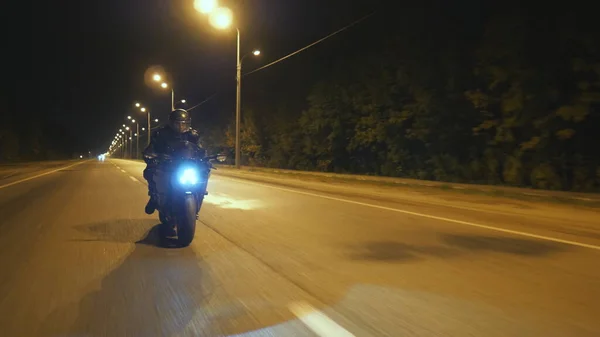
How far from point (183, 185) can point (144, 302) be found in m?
3.43

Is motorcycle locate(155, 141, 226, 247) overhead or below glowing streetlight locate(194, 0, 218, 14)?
below

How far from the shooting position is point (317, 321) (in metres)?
5.51

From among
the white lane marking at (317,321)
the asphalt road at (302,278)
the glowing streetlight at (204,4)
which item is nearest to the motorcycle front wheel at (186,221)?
the asphalt road at (302,278)

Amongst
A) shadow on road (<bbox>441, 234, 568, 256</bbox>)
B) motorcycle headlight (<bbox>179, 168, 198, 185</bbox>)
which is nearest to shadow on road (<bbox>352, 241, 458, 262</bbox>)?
shadow on road (<bbox>441, 234, 568, 256</bbox>)

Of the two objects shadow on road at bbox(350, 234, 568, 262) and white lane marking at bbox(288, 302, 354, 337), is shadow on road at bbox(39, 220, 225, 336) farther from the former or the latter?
shadow on road at bbox(350, 234, 568, 262)

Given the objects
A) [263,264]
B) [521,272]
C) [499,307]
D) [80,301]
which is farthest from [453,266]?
[80,301]

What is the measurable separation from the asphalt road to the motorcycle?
42cm

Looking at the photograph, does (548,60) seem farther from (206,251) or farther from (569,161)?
(206,251)

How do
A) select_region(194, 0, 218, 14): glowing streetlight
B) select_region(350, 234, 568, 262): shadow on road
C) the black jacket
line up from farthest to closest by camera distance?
1. select_region(194, 0, 218, 14): glowing streetlight
2. the black jacket
3. select_region(350, 234, 568, 262): shadow on road

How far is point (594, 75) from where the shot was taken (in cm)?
2183

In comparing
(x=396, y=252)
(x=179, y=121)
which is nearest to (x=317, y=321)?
(x=396, y=252)

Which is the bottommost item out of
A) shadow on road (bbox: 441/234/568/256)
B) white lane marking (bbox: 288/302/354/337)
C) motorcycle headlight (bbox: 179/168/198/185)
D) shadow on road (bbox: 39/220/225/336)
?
shadow on road (bbox: 39/220/225/336)

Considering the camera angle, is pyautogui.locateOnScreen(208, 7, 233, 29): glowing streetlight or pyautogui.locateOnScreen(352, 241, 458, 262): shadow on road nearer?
pyautogui.locateOnScreen(352, 241, 458, 262): shadow on road

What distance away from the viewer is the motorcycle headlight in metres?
9.42
